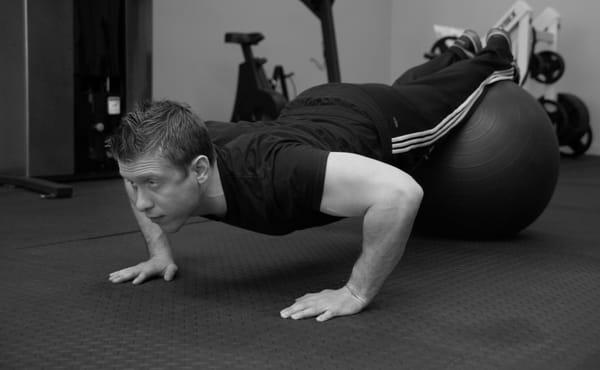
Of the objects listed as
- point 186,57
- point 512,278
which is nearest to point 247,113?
point 186,57

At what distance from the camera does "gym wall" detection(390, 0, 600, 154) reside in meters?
5.05

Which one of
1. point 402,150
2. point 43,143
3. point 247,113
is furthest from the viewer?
point 247,113

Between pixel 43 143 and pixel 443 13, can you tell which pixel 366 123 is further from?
pixel 443 13

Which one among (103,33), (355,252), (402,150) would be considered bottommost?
(355,252)

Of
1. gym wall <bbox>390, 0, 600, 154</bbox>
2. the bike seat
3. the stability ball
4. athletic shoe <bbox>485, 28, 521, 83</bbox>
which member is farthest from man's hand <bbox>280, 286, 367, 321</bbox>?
gym wall <bbox>390, 0, 600, 154</bbox>

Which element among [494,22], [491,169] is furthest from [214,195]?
[494,22]

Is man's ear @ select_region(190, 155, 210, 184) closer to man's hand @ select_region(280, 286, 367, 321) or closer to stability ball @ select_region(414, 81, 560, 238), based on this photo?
man's hand @ select_region(280, 286, 367, 321)

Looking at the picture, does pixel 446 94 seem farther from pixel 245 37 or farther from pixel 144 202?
pixel 245 37

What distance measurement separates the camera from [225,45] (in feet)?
14.8

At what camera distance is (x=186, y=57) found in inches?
168

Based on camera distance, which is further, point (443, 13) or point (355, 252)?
point (443, 13)

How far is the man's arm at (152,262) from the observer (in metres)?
1.40

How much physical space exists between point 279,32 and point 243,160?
389 cm

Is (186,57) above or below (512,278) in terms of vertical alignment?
above
